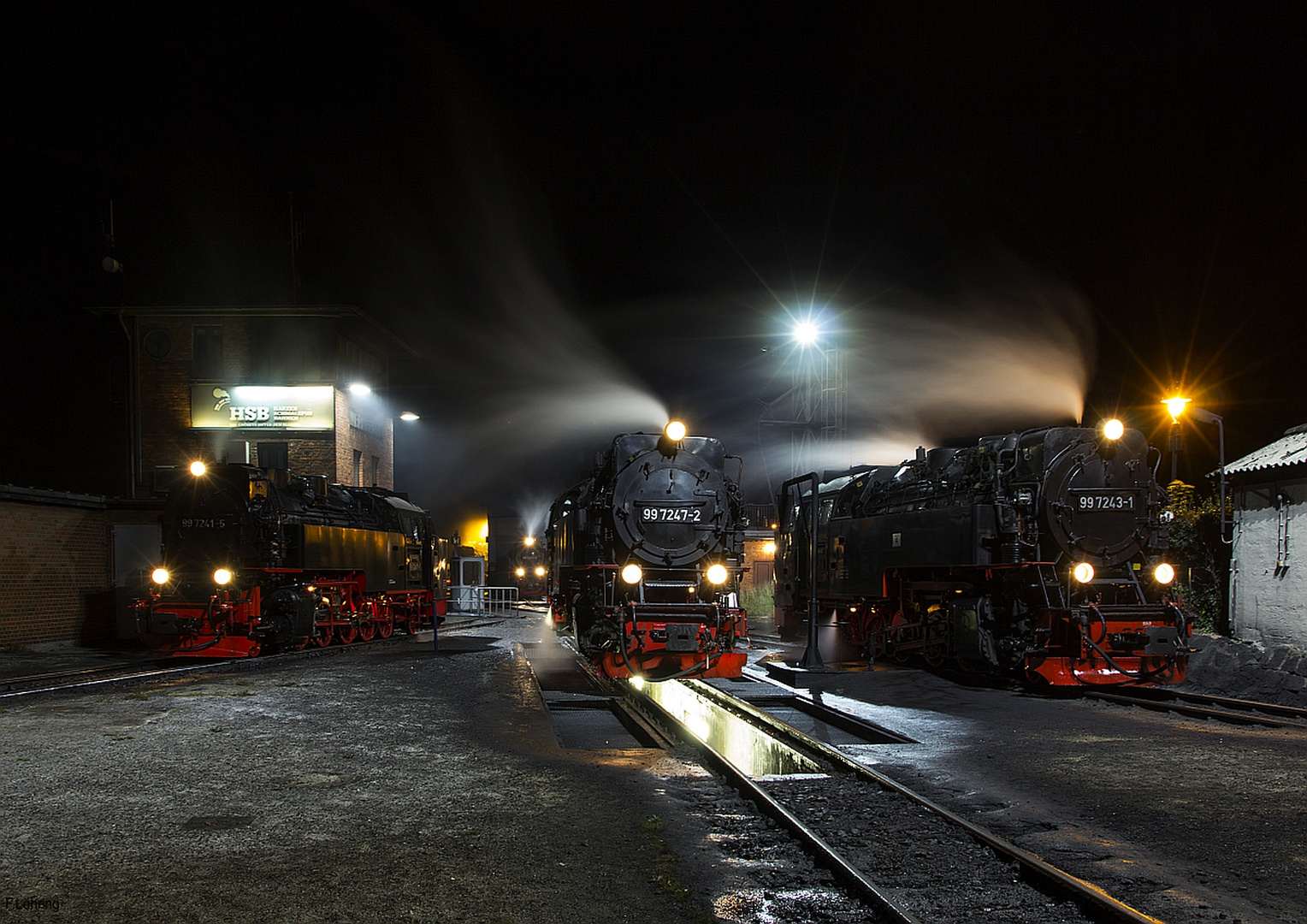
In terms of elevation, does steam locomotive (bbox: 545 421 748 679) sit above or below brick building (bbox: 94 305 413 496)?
below

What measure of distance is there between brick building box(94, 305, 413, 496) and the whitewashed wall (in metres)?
21.2

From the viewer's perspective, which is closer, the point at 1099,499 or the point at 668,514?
the point at 1099,499

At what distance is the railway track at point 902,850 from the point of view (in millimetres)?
4113

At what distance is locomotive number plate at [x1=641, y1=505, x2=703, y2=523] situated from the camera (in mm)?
11008

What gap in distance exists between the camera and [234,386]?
25.5m

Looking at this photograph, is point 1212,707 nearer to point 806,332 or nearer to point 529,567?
point 806,332

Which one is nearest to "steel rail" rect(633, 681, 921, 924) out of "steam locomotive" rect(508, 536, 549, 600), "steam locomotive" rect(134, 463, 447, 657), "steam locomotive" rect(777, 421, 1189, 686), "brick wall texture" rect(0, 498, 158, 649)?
"steam locomotive" rect(777, 421, 1189, 686)

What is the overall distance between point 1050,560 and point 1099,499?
3.01ft

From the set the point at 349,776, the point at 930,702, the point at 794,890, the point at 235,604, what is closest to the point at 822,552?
the point at 930,702

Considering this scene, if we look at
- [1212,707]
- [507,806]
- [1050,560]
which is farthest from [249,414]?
[1212,707]

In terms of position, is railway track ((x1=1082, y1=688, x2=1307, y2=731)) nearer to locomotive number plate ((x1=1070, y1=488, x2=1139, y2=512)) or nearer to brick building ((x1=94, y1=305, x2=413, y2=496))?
locomotive number plate ((x1=1070, y1=488, x2=1139, y2=512))

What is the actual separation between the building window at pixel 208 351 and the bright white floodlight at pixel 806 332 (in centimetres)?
1641

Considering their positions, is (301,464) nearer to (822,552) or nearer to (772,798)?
(822,552)

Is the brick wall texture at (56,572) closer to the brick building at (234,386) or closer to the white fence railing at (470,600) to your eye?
the brick building at (234,386)
